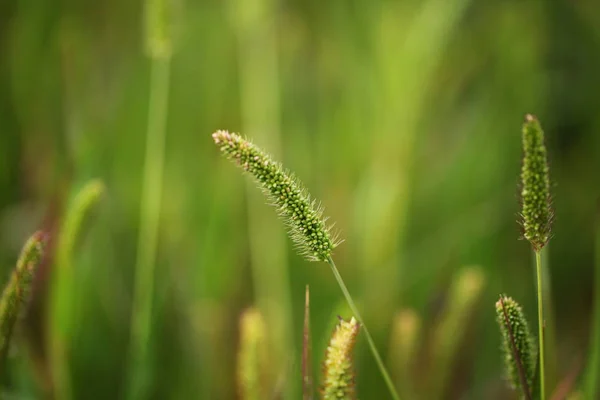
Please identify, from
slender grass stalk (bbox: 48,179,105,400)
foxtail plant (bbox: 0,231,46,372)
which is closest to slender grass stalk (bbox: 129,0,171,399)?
slender grass stalk (bbox: 48,179,105,400)

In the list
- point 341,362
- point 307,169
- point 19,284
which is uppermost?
point 307,169

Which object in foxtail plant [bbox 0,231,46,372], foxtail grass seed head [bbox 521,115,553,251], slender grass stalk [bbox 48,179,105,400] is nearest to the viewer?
foxtail grass seed head [bbox 521,115,553,251]

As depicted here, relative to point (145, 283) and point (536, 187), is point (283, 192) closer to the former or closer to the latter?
point (536, 187)

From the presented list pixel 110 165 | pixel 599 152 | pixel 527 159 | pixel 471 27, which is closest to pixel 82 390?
pixel 110 165

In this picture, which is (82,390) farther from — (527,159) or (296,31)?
(296,31)

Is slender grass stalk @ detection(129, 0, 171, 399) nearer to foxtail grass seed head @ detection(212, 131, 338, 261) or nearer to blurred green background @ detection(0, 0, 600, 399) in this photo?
blurred green background @ detection(0, 0, 600, 399)

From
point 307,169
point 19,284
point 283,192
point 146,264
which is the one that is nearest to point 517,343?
point 283,192
